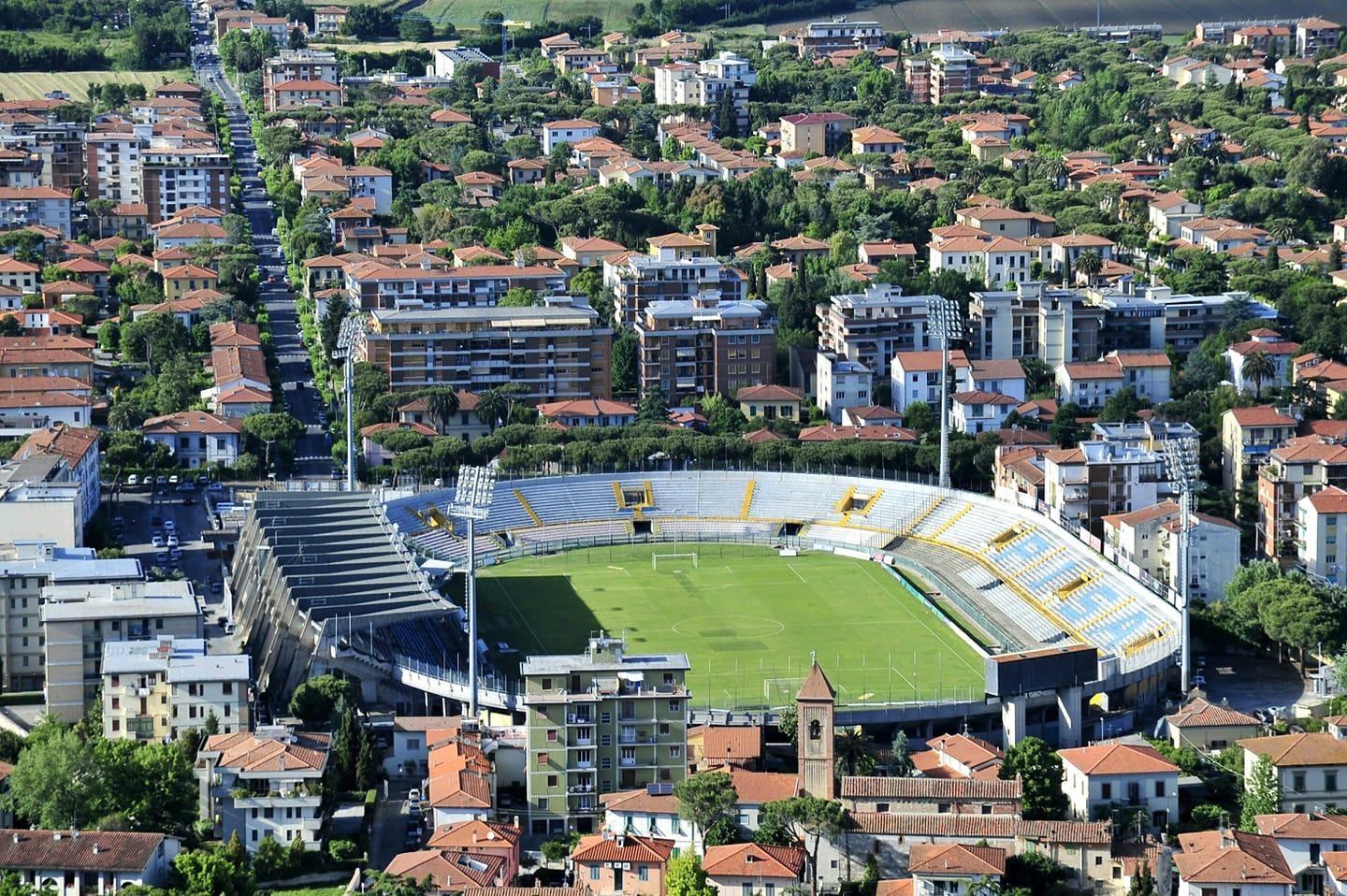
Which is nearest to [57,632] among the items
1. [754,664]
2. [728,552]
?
[754,664]

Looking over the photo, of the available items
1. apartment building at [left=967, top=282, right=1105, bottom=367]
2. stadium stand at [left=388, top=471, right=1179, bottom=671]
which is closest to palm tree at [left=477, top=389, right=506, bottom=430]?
stadium stand at [left=388, top=471, right=1179, bottom=671]

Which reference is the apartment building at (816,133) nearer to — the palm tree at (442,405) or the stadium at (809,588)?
the palm tree at (442,405)

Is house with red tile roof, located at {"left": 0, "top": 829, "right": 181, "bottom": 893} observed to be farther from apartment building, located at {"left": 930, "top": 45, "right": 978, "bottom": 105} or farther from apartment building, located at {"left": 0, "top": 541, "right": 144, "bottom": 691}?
apartment building, located at {"left": 930, "top": 45, "right": 978, "bottom": 105}

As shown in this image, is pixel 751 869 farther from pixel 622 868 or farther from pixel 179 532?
pixel 179 532

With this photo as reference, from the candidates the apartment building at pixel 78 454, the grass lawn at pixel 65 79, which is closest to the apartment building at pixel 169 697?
the apartment building at pixel 78 454

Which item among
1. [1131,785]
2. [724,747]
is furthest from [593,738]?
[1131,785]
